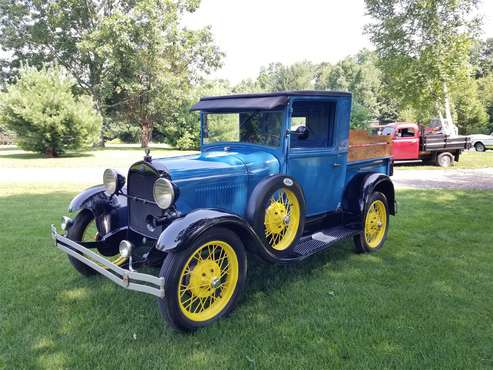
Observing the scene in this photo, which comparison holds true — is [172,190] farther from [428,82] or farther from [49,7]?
[49,7]

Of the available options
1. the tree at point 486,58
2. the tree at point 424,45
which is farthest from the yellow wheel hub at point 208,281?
the tree at point 486,58

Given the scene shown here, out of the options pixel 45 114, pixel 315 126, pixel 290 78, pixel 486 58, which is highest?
pixel 486 58

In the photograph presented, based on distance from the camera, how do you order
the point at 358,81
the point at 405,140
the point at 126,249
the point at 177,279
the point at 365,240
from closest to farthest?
1. the point at 177,279
2. the point at 126,249
3. the point at 365,240
4. the point at 405,140
5. the point at 358,81

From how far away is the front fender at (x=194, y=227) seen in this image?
2795 millimetres

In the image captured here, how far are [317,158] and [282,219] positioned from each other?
0.92 metres

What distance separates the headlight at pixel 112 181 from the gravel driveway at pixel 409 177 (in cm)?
719

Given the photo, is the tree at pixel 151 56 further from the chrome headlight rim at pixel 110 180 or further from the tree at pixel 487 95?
the tree at pixel 487 95

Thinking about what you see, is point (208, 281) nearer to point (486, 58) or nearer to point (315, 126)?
point (315, 126)

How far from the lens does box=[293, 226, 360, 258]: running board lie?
387cm

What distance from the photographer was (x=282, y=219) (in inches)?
150

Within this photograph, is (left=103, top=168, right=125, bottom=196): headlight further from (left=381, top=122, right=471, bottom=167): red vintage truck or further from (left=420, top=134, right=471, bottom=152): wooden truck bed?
(left=420, top=134, right=471, bottom=152): wooden truck bed

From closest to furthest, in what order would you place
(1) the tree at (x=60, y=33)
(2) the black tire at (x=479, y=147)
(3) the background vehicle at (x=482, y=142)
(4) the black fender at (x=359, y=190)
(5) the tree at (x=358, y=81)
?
(4) the black fender at (x=359, y=190)
(3) the background vehicle at (x=482, y=142)
(2) the black tire at (x=479, y=147)
(1) the tree at (x=60, y=33)
(5) the tree at (x=358, y=81)

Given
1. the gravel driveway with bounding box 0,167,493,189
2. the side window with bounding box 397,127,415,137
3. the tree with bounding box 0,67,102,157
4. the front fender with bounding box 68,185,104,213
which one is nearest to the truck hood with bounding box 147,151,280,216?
the front fender with bounding box 68,185,104,213

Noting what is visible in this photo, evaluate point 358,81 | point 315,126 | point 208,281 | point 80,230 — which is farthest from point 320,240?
point 358,81
